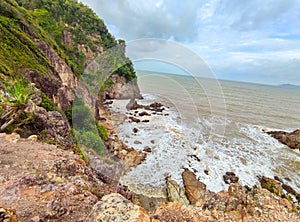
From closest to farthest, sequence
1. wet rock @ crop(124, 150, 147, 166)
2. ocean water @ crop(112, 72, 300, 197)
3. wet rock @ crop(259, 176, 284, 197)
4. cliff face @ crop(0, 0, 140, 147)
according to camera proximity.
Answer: cliff face @ crop(0, 0, 140, 147), wet rock @ crop(259, 176, 284, 197), ocean water @ crop(112, 72, 300, 197), wet rock @ crop(124, 150, 147, 166)

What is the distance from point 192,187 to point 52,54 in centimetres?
1497

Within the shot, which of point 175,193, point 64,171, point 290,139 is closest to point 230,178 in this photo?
point 175,193

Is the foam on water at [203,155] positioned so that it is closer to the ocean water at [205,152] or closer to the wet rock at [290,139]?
the ocean water at [205,152]

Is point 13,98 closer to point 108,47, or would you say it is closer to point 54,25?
point 54,25

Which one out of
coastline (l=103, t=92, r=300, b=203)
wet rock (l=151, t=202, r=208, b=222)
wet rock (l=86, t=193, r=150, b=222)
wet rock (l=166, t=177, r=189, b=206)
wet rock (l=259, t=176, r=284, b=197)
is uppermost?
wet rock (l=86, t=193, r=150, b=222)

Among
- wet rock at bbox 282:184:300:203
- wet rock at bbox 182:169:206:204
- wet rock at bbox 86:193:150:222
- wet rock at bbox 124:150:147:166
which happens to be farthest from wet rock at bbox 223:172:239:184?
wet rock at bbox 86:193:150:222

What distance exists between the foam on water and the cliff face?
224 inches

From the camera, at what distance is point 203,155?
1284 centimetres

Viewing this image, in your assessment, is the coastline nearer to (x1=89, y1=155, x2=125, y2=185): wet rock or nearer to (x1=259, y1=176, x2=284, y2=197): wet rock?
(x1=259, y1=176, x2=284, y2=197): wet rock

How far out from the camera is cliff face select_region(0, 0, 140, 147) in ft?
27.8

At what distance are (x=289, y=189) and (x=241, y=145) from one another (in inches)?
234

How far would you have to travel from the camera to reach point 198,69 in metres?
9.23

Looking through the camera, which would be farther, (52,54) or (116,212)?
(52,54)

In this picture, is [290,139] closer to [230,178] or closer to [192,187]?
[230,178]
